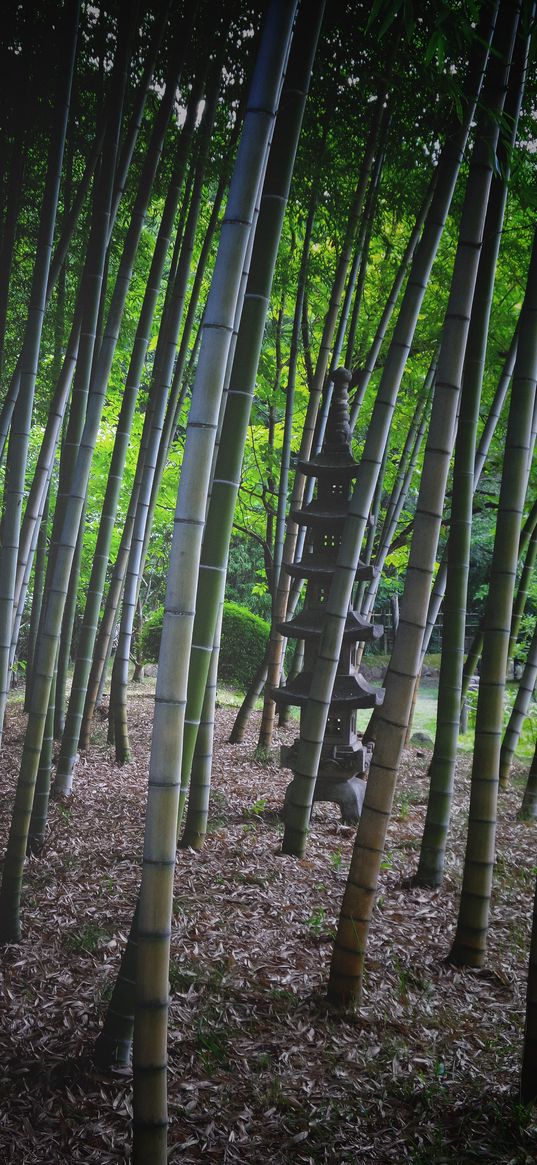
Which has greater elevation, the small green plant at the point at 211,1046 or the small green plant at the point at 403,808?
the small green plant at the point at 211,1046

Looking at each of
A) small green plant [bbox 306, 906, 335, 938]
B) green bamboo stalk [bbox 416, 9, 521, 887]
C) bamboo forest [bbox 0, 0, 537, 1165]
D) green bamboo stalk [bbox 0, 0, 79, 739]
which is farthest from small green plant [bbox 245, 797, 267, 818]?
green bamboo stalk [bbox 0, 0, 79, 739]

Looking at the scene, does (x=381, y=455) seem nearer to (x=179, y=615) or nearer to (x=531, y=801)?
(x=179, y=615)

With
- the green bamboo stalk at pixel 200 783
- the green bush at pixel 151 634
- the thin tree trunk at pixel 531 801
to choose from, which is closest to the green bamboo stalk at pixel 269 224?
the green bamboo stalk at pixel 200 783

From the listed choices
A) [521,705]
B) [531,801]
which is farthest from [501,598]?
[521,705]

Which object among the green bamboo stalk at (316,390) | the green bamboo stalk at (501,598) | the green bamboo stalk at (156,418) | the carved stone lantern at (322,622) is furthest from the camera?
the carved stone lantern at (322,622)

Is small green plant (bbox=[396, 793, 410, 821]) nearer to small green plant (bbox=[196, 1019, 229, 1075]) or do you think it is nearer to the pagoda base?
the pagoda base

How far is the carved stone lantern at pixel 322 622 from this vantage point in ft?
→ 14.2

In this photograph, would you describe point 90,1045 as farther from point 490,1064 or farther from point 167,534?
point 167,534

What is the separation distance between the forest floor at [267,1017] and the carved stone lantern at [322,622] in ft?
2.04

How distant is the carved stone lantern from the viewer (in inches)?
170

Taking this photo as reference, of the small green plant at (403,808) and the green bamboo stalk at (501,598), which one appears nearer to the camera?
the green bamboo stalk at (501,598)

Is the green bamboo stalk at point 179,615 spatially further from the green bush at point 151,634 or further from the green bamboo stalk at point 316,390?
the green bush at point 151,634

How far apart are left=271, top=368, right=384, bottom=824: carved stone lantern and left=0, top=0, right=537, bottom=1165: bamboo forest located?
22mm

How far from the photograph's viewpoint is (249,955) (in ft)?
9.16
